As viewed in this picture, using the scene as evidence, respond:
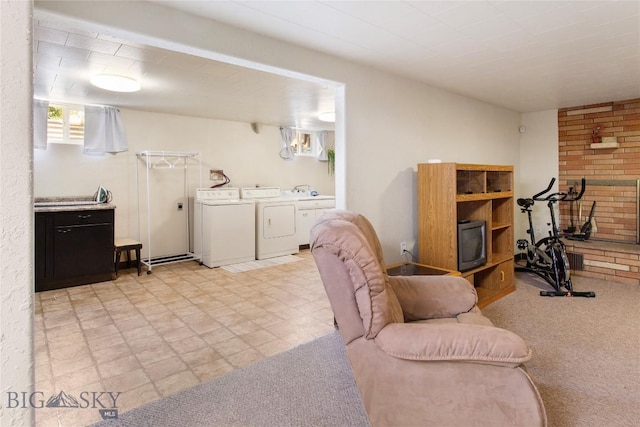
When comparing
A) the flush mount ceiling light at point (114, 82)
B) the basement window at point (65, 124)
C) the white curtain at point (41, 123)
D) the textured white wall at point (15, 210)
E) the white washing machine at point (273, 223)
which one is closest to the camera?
the textured white wall at point (15, 210)

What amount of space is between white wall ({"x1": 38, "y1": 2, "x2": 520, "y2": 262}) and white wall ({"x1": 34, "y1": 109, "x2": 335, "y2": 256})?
11.3 ft

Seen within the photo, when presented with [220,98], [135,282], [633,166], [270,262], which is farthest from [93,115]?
[633,166]

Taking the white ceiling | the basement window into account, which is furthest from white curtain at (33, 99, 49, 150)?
the white ceiling

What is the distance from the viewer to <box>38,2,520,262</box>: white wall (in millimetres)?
2074

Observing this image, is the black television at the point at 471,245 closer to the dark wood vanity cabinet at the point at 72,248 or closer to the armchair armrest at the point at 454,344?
the armchair armrest at the point at 454,344

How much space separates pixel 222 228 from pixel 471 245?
3448 mm

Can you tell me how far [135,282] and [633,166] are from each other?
6.62 meters

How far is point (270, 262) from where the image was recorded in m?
5.50

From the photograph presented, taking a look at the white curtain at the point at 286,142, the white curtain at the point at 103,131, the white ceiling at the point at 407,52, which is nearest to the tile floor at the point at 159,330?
the white curtain at the point at 103,131

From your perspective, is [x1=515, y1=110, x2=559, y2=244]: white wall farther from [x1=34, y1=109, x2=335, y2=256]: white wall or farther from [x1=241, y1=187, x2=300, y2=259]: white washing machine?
[x1=34, y1=109, x2=335, y2=256]: white wall

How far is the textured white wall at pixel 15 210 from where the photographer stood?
3.14 feet

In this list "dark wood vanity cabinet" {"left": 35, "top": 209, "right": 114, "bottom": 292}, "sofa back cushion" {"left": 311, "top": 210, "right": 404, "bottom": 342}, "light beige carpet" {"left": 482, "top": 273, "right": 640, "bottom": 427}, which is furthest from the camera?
"dark wood vanity cabinet" {"left": 35, "top": 209, "right": 114, "bottom": 292}

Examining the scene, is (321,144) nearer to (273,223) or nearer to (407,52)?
(273,223)

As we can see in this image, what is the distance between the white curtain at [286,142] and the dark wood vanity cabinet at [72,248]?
3.18 m
